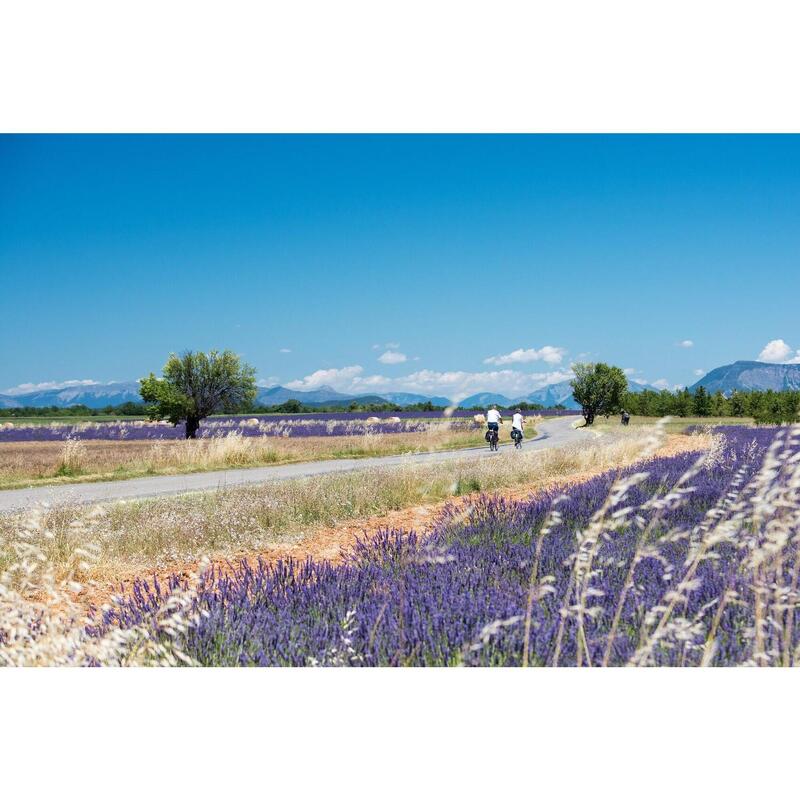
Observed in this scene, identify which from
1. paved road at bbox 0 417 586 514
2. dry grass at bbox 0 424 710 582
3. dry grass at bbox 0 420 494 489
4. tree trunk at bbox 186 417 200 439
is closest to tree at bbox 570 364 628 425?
paved road at bbox 0 417 586 514

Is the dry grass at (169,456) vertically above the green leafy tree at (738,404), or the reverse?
the green leafy tree at (738,404)

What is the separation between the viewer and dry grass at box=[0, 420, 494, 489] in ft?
59.9

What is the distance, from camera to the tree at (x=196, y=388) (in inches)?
1074

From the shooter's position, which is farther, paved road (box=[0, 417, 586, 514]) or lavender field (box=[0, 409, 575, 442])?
lavender field (box=[0, 409, 575, 442])

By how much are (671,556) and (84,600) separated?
473cm

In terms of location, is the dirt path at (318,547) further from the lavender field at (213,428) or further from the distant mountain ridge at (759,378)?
the lavender field at (213,428)

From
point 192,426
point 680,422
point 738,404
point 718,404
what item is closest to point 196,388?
point 192,426

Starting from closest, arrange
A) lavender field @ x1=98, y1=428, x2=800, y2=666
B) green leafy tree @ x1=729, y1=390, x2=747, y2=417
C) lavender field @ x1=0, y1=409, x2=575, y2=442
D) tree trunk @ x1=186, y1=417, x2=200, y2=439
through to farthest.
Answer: lavender field @ x1=98, y1=428, x2=800, y2=666, tree trunk @ x1=186, y1=417, x2=200, y2=439, lavender field @ x1=0, y1=409, x2=575, y2=442, green leafy tree @ x1=729, y1=390, x2=747, y2=417

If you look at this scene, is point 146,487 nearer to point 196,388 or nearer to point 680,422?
point 196,388

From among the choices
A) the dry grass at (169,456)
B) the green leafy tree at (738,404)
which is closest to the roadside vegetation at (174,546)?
the dry grass at (169,456)

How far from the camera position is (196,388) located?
28.5m

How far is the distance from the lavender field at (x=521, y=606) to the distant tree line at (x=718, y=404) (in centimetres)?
2059

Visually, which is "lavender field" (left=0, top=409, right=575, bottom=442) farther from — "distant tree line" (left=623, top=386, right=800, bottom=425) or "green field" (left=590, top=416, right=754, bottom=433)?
"distant tree line" (left=623, top=386, right=800, bottom=425)

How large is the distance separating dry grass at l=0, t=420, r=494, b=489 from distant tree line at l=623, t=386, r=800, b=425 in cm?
889
